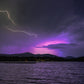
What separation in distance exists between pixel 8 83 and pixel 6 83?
0.43 m

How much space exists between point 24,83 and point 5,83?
4074mm

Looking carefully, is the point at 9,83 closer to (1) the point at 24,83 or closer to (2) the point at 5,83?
(2) the point at 5,83

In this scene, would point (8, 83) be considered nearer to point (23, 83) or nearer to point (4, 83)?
point (4, 83)

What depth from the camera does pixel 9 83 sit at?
93.4 feet

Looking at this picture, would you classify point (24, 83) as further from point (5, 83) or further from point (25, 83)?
point (5, 83)

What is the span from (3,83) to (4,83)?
0.22m

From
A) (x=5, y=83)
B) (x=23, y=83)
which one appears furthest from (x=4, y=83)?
(x=23, y=83)

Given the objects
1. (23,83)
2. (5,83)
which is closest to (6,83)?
(5,83)

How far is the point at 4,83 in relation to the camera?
28.5 m

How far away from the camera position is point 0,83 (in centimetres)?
2853

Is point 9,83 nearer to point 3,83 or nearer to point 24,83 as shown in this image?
point 3,83

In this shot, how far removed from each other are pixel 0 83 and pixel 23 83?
4.95 metres

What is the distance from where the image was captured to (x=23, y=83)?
2847 centimetres

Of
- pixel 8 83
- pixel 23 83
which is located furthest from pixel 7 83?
pixel 23 83
